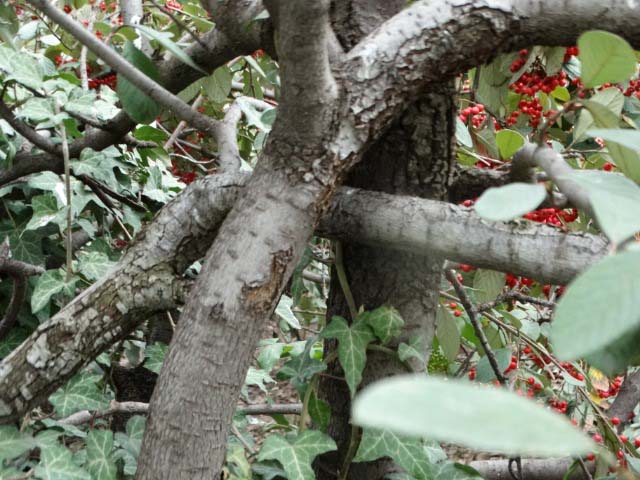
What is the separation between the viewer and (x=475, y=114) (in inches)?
61.0

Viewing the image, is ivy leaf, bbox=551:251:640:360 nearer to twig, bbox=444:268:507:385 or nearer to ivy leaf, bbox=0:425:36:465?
ivy leaf, bbox=0:425:36:465

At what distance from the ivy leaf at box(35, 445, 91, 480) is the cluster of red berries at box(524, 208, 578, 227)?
0.78 metres

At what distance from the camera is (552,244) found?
0.72 metres

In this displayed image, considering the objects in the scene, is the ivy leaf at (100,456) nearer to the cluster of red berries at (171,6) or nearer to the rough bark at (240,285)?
the rough bark at (240,285)

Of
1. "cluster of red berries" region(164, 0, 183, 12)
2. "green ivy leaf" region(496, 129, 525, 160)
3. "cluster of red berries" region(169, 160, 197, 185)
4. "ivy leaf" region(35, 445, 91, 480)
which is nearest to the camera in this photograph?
"ivy leaf" region(35, 445, 91, 480)

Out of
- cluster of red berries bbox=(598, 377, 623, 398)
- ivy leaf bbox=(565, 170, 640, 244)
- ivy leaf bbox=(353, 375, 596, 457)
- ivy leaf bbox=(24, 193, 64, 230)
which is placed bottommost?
cluster of red berries bbox=(598, 377, 623, 398)

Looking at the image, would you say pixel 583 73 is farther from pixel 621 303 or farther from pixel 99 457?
pixel 99 457

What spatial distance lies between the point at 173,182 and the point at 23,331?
1.59 ft

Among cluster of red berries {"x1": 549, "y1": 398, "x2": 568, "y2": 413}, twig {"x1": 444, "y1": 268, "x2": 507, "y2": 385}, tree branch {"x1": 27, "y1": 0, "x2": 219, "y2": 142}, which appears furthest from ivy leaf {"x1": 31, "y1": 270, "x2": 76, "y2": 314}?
cluster of red berries {"x1": 549, "y1": 398, "x2": 568, "y2": 413}

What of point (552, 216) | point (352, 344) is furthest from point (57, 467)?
point (552, 216)

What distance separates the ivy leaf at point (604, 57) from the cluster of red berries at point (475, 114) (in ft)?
2.51

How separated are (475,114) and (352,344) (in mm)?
806

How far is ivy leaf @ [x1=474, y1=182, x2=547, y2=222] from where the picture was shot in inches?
15.0

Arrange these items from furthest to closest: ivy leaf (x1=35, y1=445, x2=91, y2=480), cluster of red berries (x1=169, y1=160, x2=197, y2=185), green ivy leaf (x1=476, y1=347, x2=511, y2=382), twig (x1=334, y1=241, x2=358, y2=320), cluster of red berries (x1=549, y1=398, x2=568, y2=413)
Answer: cluster of red berries (x1=169, y1=160, x2=197, y2=185), cluster of red berries (x1=549, y1=398, x2=568, y2=413), green ivy leaf (x1=476, y1=347, x2=511, y2=382), twig (x1=334, y1=241, x2=358, y2=320), ivy leaf (x1=35, y1=445, x2=91, y2=480)
